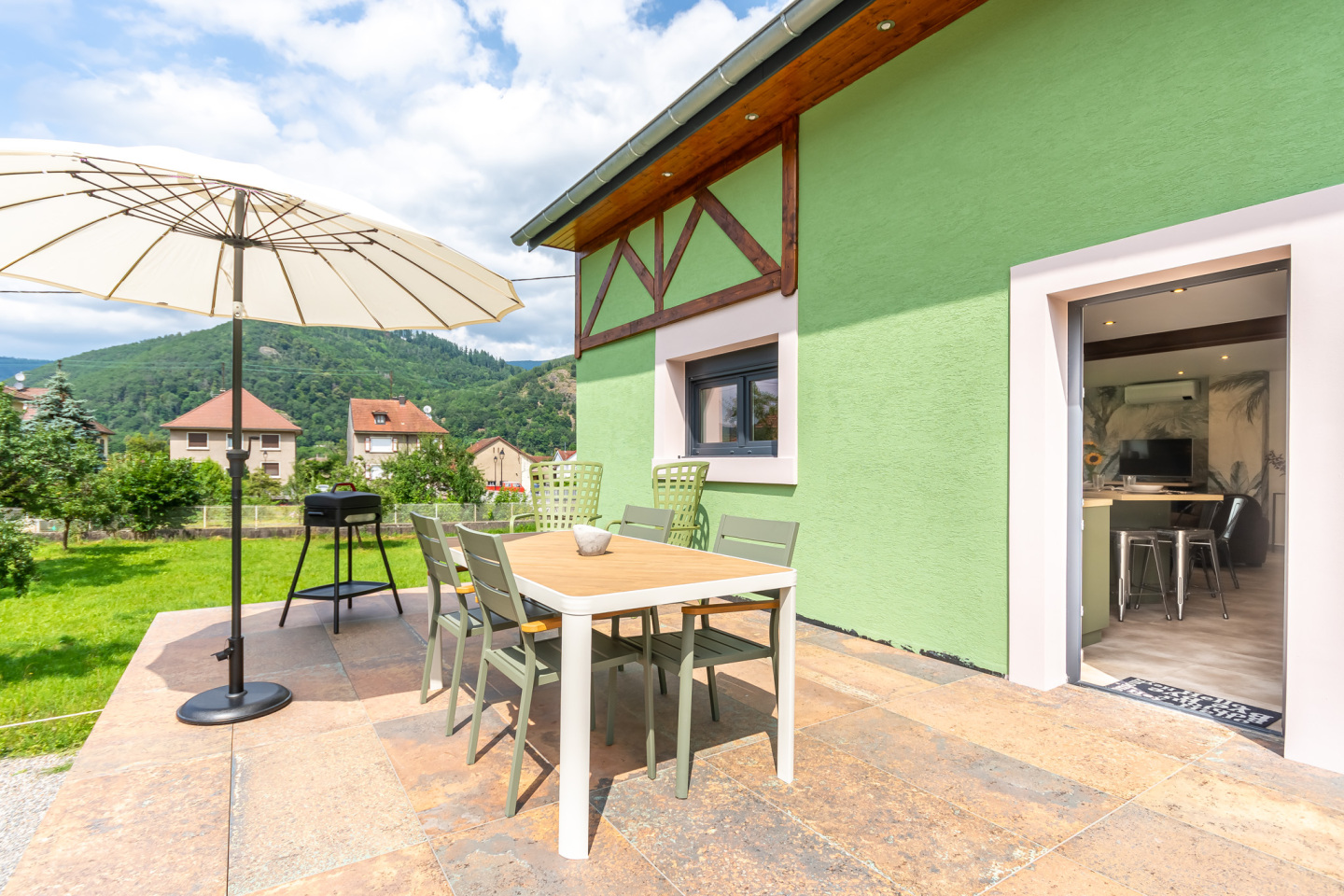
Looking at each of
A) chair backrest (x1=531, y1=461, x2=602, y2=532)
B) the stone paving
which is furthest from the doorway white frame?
chair backrest (x1=531, y1=461, x2=602, y2=532)

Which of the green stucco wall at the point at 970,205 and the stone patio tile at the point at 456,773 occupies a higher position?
the green stucco wall at the point at 970,205

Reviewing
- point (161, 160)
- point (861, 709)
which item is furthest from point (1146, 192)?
point (161, 160)

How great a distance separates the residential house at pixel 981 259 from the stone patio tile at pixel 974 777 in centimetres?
93

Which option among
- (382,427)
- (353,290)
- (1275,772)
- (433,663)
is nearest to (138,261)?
(353,290)

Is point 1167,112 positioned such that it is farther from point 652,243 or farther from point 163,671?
point 163,671

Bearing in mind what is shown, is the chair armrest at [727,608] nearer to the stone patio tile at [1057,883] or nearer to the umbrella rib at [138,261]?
the stone patio tile at [1057,883]

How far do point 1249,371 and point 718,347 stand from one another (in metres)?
7.59

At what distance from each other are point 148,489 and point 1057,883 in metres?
12.4

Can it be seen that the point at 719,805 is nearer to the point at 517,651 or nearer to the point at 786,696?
the point at 786,696

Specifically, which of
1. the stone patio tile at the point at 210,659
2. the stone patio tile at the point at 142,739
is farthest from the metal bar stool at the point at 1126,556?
the stone patio tile at the point at 142,739

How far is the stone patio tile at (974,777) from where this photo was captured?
71.1 inches

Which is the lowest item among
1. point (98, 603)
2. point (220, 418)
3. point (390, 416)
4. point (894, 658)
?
point (98, 603)

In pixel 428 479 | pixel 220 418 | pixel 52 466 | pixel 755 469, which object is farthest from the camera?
pixel 220 418

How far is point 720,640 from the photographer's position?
7.82 ft
